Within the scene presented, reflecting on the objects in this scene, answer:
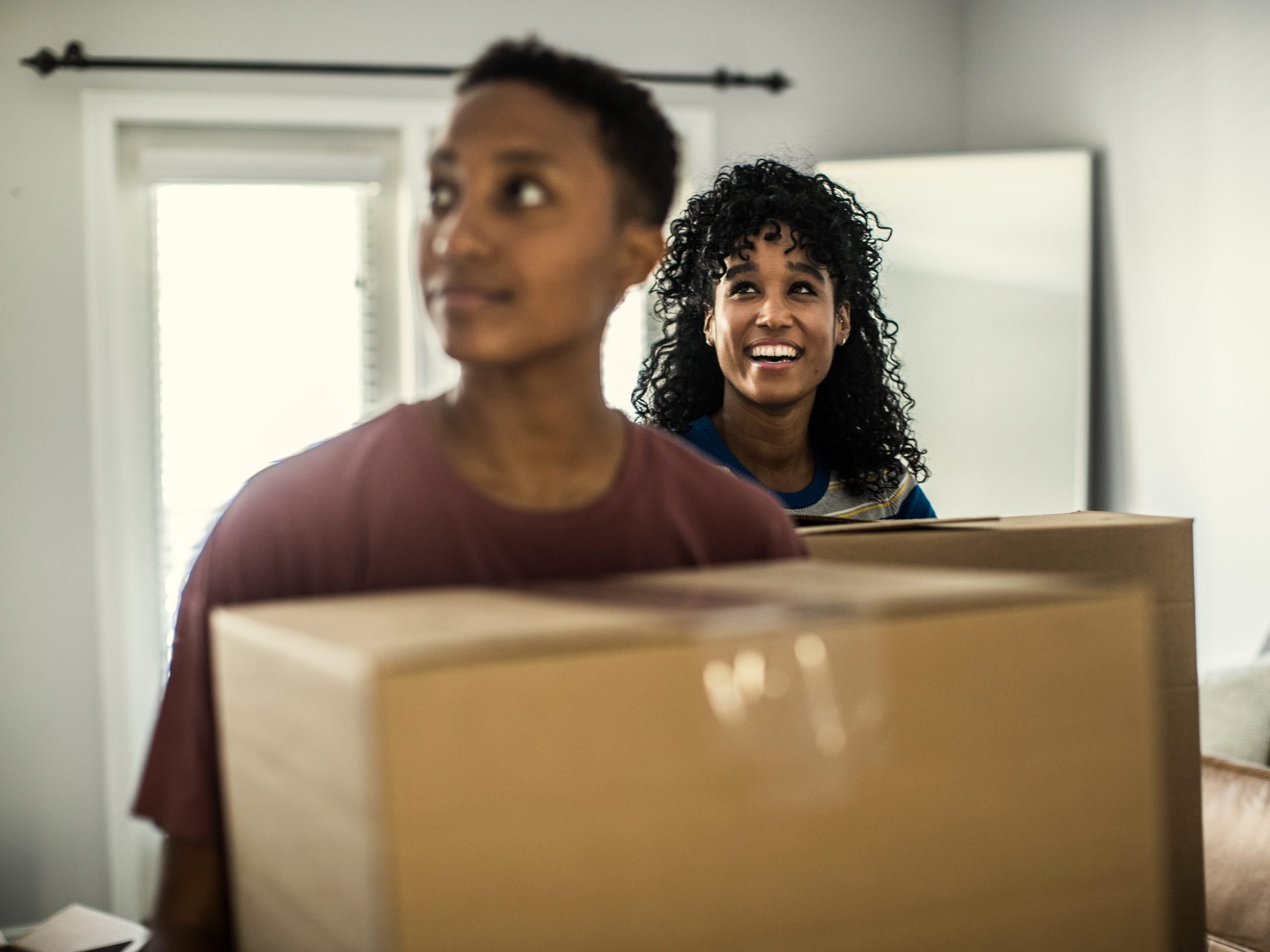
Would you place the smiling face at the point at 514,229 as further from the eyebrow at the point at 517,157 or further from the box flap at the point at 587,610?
the box flap at the point at 587,610

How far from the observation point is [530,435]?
84 cm

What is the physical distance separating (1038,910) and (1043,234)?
8.02 ft

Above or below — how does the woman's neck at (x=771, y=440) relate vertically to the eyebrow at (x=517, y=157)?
below

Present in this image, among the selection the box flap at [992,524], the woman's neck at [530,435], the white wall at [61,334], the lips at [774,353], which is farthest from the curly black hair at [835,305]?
the white wall at [61,334]

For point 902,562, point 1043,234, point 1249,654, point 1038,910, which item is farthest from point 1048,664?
point 1043,234

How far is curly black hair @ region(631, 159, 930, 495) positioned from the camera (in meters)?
1.76

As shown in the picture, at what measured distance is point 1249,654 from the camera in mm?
2365

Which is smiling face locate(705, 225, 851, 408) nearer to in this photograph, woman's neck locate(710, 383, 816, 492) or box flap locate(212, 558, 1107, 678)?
woman's neck locate(710, 383, 816, 492)

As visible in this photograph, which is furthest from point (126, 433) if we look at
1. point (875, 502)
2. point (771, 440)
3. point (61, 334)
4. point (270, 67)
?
point (875, 502)

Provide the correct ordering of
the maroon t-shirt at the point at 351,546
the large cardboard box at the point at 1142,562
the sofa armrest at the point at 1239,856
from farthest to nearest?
the sofa armrest at the point at 1239,856
the large cardboard box at the point at 1142,562
the maroon t-shirt at the point at 351,546

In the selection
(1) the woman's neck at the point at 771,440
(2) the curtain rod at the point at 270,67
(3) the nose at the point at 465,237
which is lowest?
(1) the woman's neck at the point at 771,440

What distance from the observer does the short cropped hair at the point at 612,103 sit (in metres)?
0.85

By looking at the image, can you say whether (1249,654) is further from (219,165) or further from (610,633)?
(219,165)

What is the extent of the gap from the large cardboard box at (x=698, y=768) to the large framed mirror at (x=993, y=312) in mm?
2294
